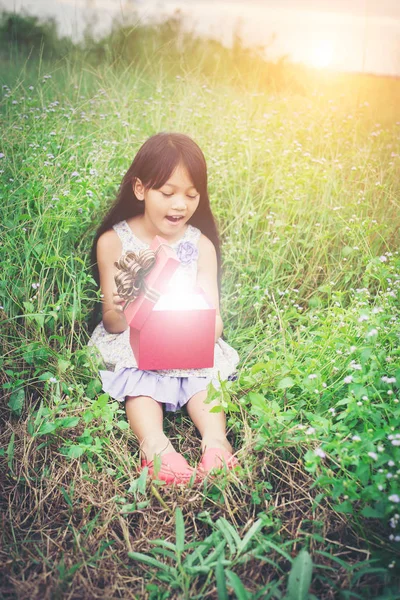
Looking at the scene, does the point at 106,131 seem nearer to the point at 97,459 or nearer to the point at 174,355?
the point at 174,355

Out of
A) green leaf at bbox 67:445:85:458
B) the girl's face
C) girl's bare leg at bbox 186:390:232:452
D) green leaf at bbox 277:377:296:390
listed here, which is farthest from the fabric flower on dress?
green leaf at bbox 67:445:85:458

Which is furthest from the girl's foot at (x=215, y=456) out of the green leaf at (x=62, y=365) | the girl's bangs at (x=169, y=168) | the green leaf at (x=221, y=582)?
the girl's bangs at (x=169, y=168)

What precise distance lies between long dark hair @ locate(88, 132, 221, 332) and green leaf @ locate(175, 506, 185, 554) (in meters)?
1.36

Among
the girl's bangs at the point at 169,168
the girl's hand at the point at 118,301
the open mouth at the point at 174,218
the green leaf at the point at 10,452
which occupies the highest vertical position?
the girl's bangs at the point at 169,168

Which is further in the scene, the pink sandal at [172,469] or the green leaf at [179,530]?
the pink sandal at [172,469]

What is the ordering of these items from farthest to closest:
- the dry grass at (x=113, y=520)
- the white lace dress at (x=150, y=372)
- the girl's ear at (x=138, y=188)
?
the girl's ear at (x=138, y=188) < the white lace dress at (x=150, y=372) < the dry grass at (x=113, y=520)

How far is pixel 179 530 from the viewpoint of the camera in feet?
5.42

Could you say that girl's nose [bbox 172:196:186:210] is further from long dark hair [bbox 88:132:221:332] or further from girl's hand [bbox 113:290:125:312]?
girl's hand [bbox 113:290:125:312]

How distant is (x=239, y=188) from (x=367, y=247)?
0.98m

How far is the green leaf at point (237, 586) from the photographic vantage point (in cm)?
144

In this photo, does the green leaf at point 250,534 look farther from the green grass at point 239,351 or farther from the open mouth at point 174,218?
the open mouth at point 174,218

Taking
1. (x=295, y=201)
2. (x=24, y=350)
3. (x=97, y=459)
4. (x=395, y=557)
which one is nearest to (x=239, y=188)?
(x=295, y=201)

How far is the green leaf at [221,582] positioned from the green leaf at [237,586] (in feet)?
0.06

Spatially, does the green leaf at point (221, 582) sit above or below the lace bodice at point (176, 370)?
below
